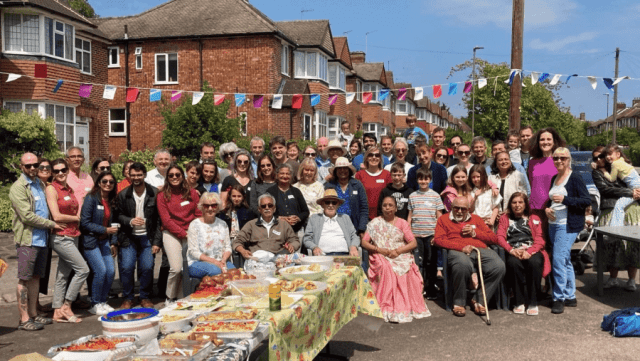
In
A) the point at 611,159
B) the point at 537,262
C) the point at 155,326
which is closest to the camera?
the point at 155,326

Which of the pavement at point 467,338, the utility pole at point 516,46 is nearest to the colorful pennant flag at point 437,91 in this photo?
the utility pole at point 516,46

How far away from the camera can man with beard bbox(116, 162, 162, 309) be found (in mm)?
7410

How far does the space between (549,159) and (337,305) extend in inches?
178

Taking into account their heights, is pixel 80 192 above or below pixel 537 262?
above

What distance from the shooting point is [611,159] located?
27.9 ft

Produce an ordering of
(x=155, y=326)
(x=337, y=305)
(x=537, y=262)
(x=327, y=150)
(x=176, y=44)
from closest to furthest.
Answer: (x=155, y=326) < (x=337, y=305) < (x=537, y=262) < (x=327, y=150) < (x=176, y=44)

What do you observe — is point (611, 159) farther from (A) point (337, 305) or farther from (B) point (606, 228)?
(A) point (337, 305)

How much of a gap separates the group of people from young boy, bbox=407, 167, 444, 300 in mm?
17

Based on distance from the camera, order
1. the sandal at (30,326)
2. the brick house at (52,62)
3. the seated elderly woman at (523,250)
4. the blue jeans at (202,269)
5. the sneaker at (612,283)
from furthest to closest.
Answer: the brick house at (52,62), the sneaker at (612,283), the seated elderly woman at (523,250), the sandal at (30,326), the blue jeans at (202,269)

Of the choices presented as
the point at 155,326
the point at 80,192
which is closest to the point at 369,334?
the point at 155,326

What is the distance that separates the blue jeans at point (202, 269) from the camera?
21.1 feet

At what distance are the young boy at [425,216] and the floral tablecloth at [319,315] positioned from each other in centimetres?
244

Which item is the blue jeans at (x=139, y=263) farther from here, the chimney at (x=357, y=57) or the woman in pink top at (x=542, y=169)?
the chimney at (x=357, y=57)

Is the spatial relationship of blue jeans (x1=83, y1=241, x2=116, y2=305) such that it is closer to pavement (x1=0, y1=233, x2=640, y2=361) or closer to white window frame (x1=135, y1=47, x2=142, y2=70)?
pavement (x1=0, y1=233, x2=640, y2=361)
